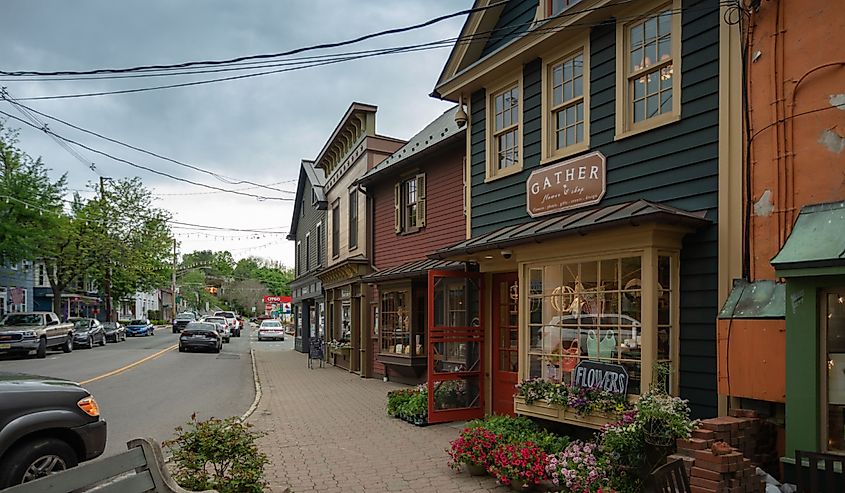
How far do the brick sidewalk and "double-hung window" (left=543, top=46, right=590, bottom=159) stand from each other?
4.41 metres

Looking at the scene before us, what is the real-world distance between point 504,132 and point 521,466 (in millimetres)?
5338

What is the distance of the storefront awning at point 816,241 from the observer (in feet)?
15.0

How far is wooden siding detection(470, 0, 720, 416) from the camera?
6.27 m

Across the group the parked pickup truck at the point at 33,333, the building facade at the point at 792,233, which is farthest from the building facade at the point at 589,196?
the parked pickup truck at the point at 33,333

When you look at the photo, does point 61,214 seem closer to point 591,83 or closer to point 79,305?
point 79,305

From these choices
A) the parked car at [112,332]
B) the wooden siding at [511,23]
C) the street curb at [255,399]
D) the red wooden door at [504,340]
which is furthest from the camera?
the parked car at [112,332]

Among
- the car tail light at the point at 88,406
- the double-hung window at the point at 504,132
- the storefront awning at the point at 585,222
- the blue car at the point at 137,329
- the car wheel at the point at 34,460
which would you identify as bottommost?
the blue car at the point at 137,329

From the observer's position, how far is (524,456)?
6.34 meters

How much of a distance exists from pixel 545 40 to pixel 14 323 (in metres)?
24.8

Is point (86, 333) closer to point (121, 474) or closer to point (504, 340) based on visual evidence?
point (504, 340)

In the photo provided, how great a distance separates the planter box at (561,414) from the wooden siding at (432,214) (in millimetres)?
6256

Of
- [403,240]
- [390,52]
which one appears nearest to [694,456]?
[390,52]

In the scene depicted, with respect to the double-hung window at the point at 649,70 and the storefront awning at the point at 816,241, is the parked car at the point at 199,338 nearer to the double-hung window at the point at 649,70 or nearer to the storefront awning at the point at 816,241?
the double-hung window at the point at 649,70

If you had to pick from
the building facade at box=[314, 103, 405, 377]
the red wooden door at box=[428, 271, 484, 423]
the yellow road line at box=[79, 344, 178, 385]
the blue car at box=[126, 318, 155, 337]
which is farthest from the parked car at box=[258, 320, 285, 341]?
the red wooden door at box=[428, 271, 484, 423]
